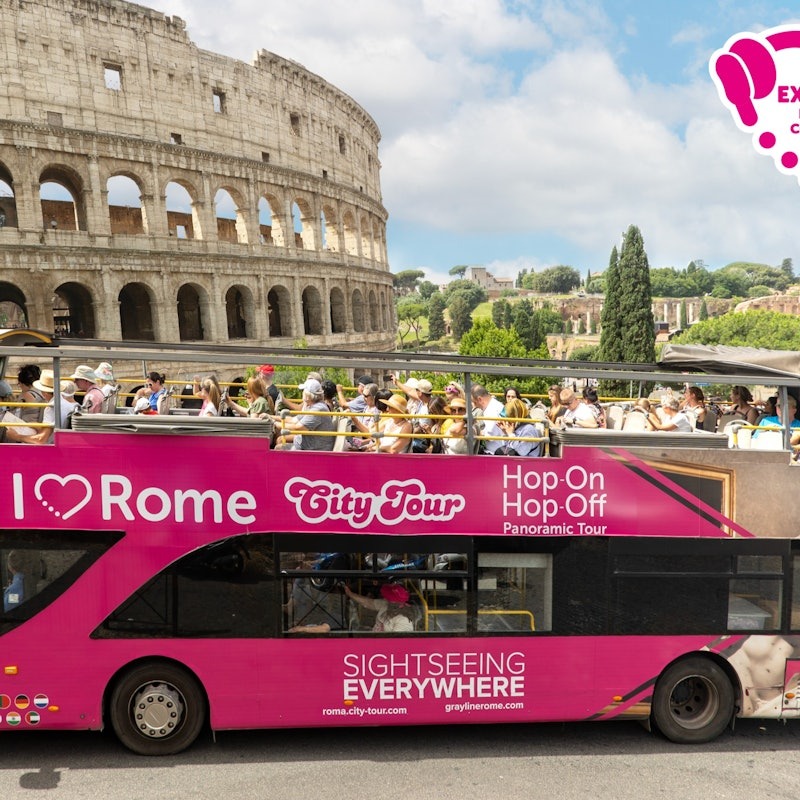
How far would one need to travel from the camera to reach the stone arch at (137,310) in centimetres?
3569

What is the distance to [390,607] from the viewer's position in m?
7.16

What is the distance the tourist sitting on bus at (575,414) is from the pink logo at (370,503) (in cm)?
169

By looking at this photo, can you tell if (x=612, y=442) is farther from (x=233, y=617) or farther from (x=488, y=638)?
(x=233, y=617)

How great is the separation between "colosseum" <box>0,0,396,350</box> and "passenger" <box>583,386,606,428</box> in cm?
2832

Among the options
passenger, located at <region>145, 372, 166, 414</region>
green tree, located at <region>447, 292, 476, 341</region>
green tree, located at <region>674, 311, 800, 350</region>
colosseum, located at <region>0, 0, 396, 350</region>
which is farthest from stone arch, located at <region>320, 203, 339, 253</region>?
green tree, located at <region>447, 292, 476, 341</region>

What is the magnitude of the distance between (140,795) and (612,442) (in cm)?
587

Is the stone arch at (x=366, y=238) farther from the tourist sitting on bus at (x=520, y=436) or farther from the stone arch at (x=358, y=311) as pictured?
the tourist sitting on bus at (x=520, y=436)

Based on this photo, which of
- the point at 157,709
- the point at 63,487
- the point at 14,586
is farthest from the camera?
the point at 157,709

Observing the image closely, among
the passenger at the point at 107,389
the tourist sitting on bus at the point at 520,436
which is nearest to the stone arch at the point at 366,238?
the passenger at the point at 107,389

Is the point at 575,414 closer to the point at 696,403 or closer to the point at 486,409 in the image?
the point at 486,409

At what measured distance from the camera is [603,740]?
7.63 m

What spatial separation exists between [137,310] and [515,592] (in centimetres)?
3351

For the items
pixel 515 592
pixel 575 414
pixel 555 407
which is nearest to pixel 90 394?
pixel 515 592

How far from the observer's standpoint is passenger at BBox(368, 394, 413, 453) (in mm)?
7180
